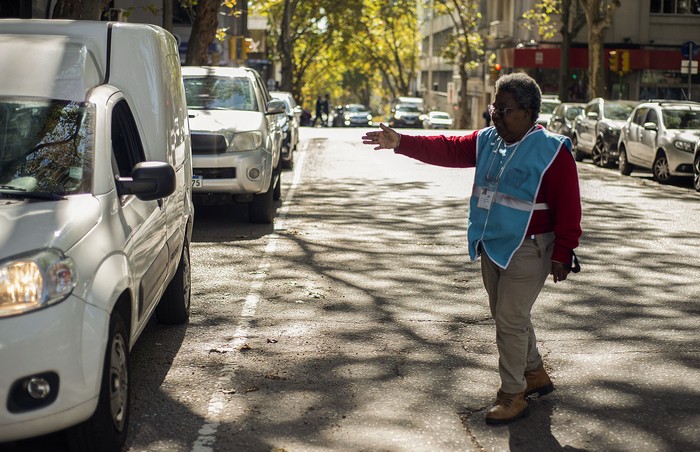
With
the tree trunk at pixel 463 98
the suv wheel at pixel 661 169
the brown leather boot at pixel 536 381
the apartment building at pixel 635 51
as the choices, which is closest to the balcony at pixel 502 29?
the apartment building at pixel 635 51

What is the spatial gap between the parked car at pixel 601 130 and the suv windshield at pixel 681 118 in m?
3.30

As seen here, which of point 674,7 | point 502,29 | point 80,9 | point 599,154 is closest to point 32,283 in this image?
point 80,9

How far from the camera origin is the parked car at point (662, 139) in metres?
21.5

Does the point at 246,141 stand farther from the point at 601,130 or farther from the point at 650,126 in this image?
the point at 601,130

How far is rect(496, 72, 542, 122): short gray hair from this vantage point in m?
5.63

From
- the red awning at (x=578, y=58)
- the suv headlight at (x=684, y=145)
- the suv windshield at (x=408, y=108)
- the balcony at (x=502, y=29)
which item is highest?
the balcony at (x=502, y=29)

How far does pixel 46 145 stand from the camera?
5.69 meters

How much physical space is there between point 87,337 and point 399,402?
2022mm

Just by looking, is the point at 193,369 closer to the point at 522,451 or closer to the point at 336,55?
the point at 522,451

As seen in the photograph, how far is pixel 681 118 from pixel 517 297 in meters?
18.1

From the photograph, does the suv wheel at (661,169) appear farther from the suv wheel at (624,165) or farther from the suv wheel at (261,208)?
the suv wheel at (261,208)

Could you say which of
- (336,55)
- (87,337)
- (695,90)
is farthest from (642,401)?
(336,55)

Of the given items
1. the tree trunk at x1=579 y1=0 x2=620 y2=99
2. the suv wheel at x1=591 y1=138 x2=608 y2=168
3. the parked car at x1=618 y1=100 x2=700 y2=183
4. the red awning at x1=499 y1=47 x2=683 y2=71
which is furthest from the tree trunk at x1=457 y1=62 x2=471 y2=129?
the parked car at x1=618 y1=100 x2=700 y2=183

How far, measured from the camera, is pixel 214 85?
49.0ft
